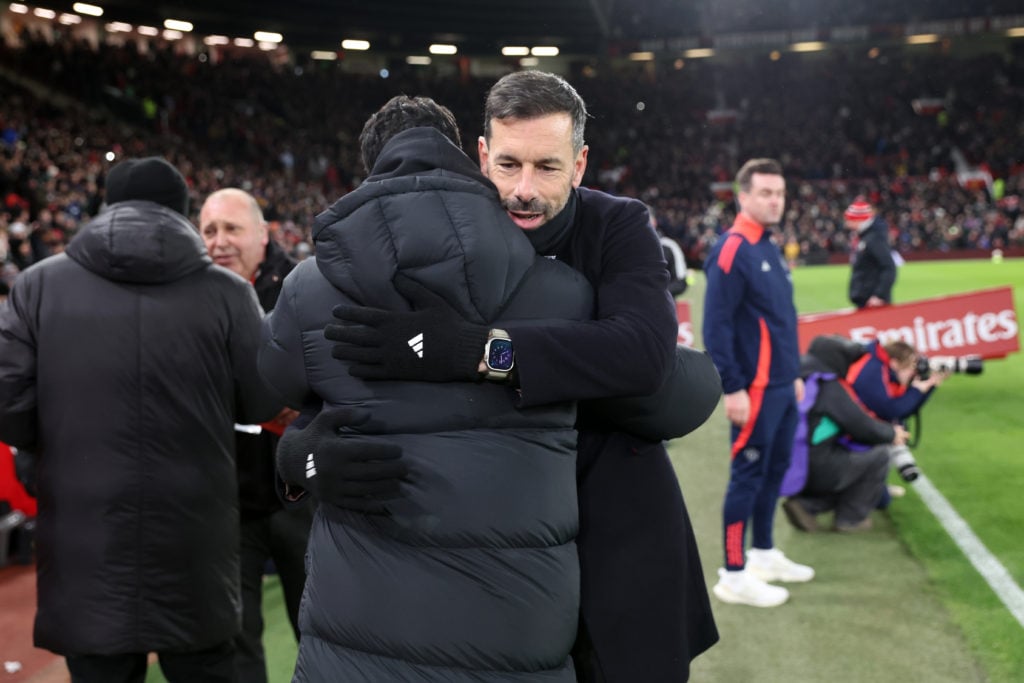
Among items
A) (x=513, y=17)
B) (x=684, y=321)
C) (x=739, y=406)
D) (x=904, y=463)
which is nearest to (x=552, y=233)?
(x=739, y=406)

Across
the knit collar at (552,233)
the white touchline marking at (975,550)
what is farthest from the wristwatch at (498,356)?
the white touchline marking at (975,550)

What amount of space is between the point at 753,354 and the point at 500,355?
3182 millimetres

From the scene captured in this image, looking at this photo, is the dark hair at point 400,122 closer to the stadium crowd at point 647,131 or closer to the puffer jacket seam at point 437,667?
the puffer jacket seam at point 437,667

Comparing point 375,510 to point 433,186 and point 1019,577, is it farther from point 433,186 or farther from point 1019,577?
point 1019,577

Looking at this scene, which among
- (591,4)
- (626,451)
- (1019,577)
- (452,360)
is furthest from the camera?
(591,4)

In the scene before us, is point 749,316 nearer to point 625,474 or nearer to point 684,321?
point 625,474

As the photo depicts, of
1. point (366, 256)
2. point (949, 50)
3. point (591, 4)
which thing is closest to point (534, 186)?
point (366, 256)

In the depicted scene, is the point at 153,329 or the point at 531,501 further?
the point at 153,329

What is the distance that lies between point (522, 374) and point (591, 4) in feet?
142

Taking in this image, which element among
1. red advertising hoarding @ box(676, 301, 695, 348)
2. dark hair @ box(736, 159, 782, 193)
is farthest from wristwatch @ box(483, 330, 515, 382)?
Answer: red advertising hoarding @ box(676, 301, 695, 348)

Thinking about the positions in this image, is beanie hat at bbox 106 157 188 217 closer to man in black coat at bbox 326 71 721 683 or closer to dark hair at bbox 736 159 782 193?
man in black coat at bbox 326 71 721 683

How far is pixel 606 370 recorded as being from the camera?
171cm

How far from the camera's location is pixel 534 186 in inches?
75.0

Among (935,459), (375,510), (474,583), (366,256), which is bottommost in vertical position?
(935,459)
